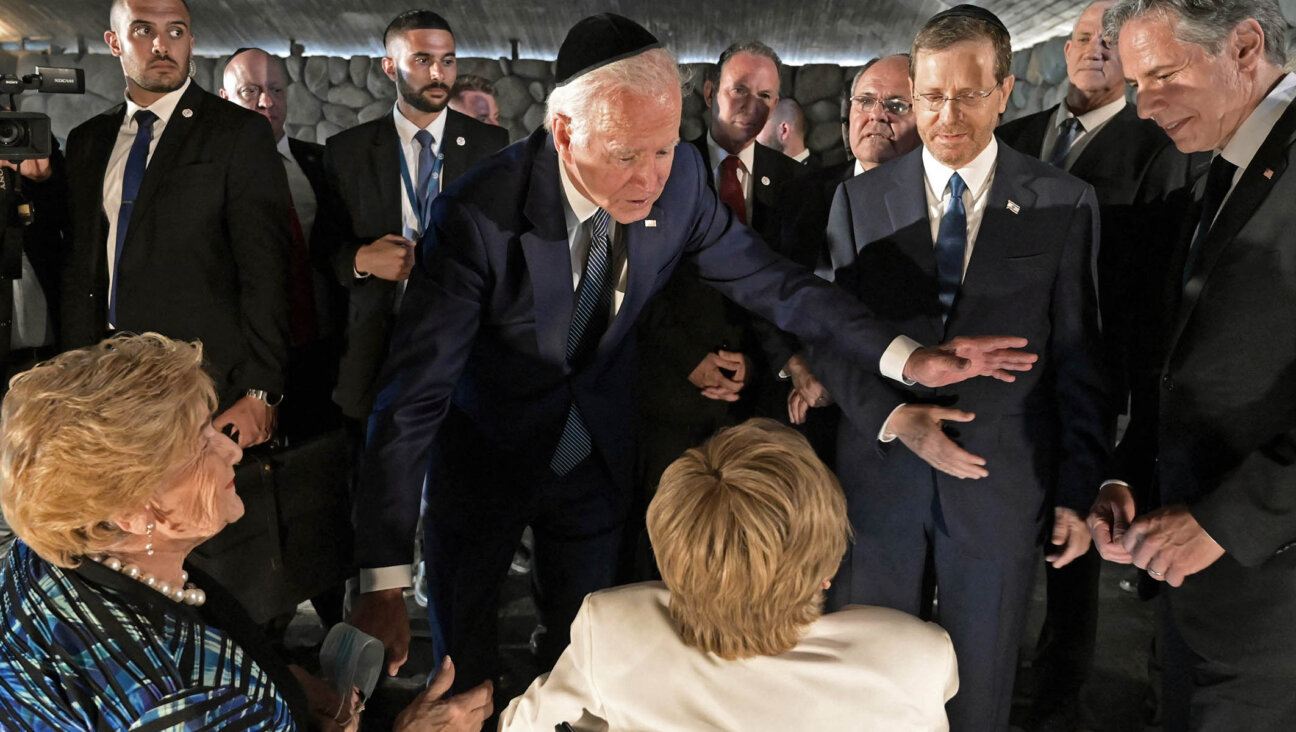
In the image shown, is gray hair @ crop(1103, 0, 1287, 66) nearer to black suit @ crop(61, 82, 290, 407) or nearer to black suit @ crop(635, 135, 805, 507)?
black suit @ crop(635, 135, 805, 507)

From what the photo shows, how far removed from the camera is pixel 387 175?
311cm

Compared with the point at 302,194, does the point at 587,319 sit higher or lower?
lower

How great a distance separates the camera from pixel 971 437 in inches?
79.7

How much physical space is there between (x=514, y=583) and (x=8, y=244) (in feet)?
6.39

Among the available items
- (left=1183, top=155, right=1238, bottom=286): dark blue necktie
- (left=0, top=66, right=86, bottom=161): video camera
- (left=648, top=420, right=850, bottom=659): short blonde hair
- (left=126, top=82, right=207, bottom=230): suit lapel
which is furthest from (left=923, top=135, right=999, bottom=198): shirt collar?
(left=0, top=66, right=86, bottom=161): video camera

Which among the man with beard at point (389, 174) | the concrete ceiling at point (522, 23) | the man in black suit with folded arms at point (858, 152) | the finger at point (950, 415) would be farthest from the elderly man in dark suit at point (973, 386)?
the concrete ceiling at point (522, 23)

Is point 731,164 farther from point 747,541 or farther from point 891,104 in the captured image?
point 747,541

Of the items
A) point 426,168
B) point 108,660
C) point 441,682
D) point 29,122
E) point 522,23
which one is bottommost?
point 441,682

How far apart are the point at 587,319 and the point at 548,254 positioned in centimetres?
Answer: 20

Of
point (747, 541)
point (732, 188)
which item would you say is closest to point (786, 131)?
point (732, 188)

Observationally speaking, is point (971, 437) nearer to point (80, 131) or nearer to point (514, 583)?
point (514, 583)

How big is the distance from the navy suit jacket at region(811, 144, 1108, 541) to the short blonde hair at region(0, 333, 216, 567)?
1333 mm

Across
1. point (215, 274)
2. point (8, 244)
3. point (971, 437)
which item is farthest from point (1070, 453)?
point (8, 244)

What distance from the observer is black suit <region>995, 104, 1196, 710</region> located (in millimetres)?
2594
